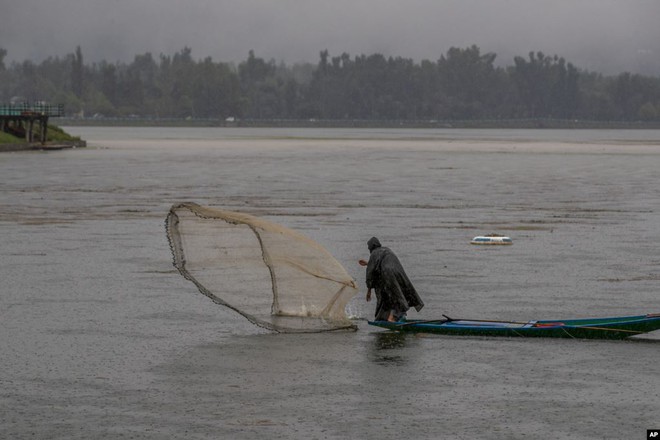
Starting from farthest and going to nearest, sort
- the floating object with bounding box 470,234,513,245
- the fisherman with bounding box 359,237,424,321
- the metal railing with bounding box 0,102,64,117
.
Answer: the metal railing with bounding box 0,102,64,117 → the floating object with bounding box 470,234,513,245 → the fisherman with bounding box 359,237,424,321

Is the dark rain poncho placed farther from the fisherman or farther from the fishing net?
the fishing net

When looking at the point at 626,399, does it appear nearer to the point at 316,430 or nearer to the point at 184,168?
the point at 316,430

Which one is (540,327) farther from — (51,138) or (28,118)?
(51,138)

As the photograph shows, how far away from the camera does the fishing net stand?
2091 centimetres

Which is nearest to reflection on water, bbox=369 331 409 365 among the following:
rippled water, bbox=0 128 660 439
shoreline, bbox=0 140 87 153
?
rippled water, bbox=0 128 660 439

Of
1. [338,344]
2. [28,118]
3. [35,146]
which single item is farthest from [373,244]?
[35,146]

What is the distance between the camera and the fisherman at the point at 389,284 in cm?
2059

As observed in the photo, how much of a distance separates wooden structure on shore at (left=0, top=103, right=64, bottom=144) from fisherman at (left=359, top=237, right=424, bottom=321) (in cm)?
9694

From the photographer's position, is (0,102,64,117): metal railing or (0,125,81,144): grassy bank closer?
(0,102,64,117): metal railing

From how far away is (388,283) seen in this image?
2059cm

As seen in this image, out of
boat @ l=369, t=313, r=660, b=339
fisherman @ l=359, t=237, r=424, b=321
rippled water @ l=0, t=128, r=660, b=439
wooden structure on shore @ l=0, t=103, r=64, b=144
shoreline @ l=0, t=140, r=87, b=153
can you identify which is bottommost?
shoreline @ l=0, t=140, r=87, b=153

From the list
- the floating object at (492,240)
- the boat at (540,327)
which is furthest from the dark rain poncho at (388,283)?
the floating object at (492,240)

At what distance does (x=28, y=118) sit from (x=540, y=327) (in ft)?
334

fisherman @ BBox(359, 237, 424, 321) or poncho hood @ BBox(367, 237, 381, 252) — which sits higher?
poncho hood @ BBox(367, 237, 381, 252)
